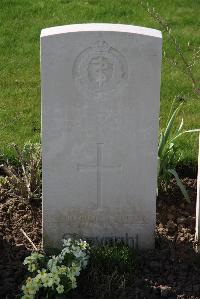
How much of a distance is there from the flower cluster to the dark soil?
132 millimetres

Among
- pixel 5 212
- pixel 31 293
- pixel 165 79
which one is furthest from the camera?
pixel 165 79

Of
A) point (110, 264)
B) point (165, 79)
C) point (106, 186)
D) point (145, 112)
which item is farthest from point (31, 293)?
point (165, 79)

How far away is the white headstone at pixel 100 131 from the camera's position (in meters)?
4.21

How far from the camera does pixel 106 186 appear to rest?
452 centimetres

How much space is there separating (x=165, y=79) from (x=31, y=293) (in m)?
3.56

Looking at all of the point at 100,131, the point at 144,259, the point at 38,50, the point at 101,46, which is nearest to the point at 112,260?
the point at 144,259

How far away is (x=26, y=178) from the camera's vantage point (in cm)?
505

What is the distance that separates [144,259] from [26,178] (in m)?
1.04

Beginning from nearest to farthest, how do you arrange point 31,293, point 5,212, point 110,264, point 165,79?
point 31,293, point 110,264, point 5,212, point 165,79

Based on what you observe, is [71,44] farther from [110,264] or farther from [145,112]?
[110,264]

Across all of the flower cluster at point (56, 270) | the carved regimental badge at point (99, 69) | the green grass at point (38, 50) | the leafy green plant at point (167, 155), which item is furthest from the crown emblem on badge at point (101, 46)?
the green grass at point (38, 50)

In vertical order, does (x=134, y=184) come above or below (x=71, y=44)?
below

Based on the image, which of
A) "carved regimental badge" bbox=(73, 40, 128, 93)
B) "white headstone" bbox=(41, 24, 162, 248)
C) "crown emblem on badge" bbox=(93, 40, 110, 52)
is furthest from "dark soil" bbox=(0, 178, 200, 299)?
"crown emblem on badge" bbox=(93, 40, 110, 52)

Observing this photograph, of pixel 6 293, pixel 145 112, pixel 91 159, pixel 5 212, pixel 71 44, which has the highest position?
pixel 71 44
